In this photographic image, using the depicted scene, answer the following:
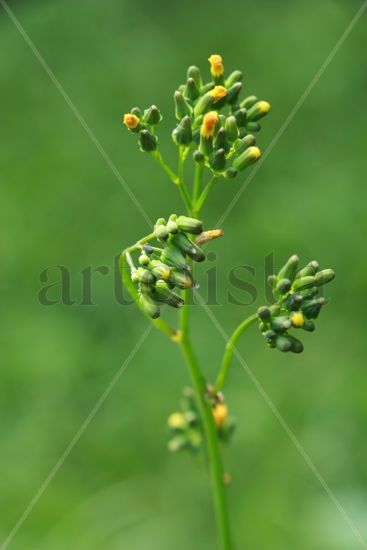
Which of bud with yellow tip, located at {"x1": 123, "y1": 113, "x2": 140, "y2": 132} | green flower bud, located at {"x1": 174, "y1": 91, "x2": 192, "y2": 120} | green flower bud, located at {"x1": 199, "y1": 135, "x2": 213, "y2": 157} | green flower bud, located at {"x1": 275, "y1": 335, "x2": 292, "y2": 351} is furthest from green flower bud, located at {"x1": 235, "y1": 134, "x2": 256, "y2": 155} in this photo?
green flower bud, located at {"x1": 275, "y1": 335, "x2": 292, "y2": 351}

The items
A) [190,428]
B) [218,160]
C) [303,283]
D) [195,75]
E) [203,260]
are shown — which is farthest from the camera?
[190,428]

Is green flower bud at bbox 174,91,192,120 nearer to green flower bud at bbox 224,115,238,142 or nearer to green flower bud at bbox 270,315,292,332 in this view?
green flower bud at bbox 224,115,238,142

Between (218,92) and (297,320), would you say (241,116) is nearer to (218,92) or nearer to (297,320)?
(218,92)

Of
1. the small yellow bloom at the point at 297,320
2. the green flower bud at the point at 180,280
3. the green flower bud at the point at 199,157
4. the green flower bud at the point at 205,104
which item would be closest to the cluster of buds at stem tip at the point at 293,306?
the small yellow bloom at the point at 297,320

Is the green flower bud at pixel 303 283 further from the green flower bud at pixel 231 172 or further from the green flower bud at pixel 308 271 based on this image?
the green flower bud at pixel 231 172

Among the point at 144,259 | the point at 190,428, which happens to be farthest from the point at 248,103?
the point at 190,428

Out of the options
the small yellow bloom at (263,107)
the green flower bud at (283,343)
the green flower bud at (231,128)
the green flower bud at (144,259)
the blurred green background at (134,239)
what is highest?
the small yellow bloom at (263,107)
